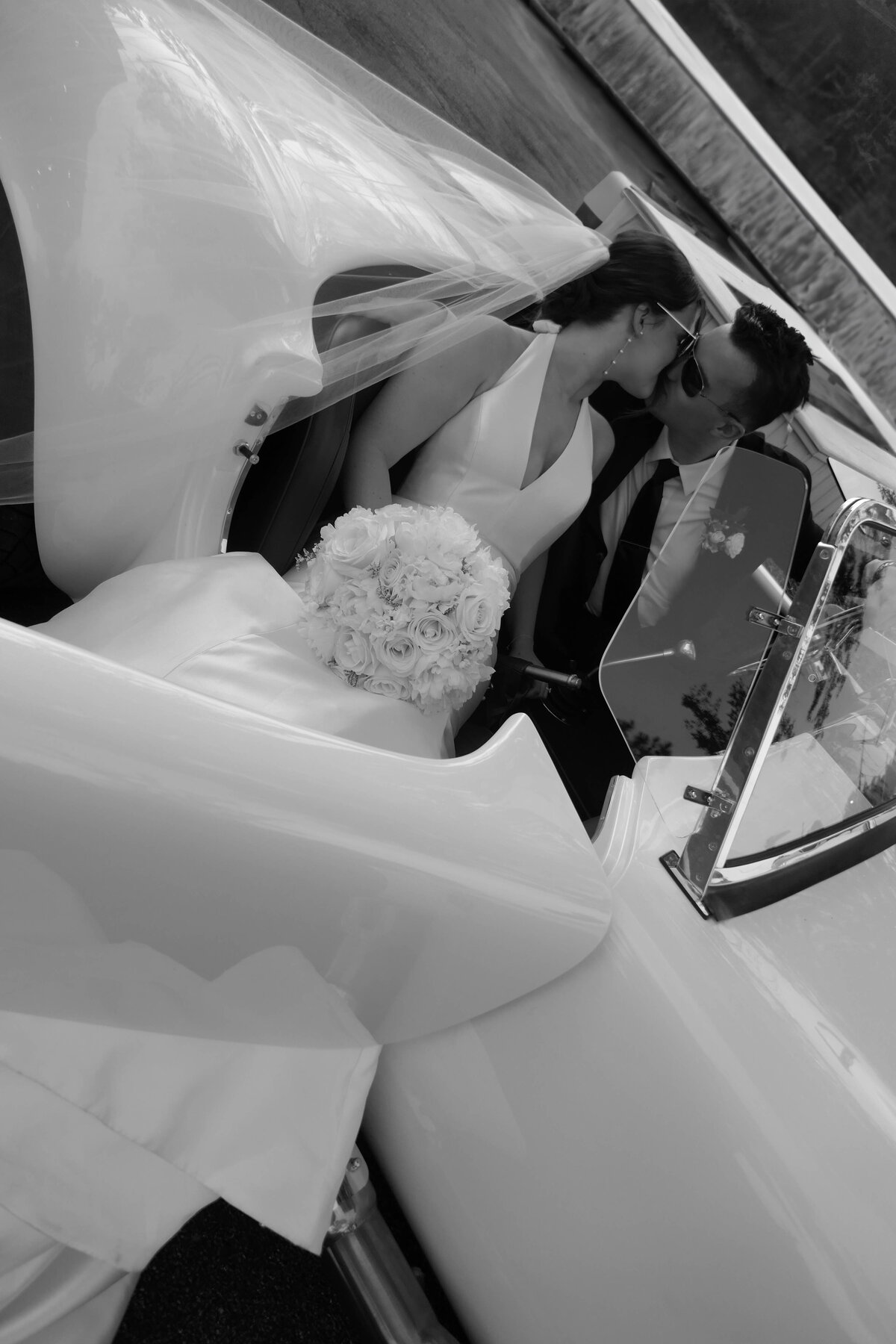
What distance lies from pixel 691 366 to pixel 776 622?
2.89 feet

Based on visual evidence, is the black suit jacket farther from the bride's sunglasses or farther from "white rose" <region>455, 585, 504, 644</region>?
"white rose" <region>455, 585, 504, 644</region>

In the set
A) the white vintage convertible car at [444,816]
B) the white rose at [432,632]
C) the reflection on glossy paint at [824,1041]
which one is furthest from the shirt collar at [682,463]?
the reflection on glossy paint at [824,1041]

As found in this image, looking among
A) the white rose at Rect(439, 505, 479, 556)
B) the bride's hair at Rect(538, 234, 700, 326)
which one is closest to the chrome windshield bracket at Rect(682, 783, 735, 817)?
the white rose at Rect(439, 505, 479, 556)

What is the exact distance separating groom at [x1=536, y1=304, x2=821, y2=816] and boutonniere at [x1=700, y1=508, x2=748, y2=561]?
0.35 m

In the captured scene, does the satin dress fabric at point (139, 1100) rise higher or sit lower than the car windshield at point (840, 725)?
lower

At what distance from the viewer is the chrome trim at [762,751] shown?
1048mm

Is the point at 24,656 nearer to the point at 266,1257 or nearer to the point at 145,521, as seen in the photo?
the point at 145,521

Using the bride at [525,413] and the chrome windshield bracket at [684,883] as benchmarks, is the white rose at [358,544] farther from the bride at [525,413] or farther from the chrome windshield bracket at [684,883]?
the chrome windshield bracket at [684,883]

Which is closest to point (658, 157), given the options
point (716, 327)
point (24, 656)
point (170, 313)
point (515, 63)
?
point (515, 63)

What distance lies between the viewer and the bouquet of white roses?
1.23 m

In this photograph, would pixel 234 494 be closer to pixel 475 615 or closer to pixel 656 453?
pixel 475 615

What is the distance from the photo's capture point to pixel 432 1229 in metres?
1.14

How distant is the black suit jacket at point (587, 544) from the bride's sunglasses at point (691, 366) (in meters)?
0.09

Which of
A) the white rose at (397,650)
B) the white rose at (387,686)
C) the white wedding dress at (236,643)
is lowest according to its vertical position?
the white wedding dress at (236,643)
